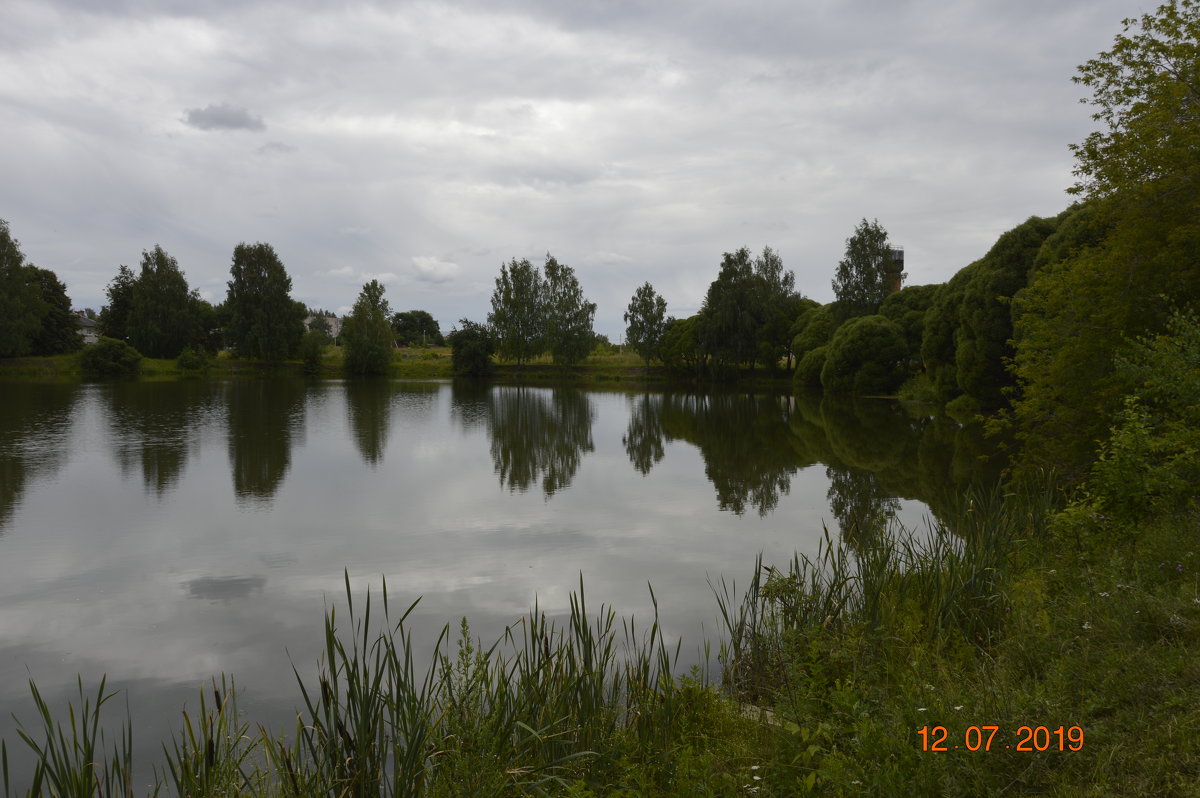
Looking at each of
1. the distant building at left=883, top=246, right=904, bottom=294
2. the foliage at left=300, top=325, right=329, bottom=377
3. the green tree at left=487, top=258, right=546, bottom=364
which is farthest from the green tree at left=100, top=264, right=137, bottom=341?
the distant building at left=883, top=246, right=904, bottom=294

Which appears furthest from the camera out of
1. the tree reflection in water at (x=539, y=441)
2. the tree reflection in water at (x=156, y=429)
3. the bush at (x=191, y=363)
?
the bush at (x=191, y=363)

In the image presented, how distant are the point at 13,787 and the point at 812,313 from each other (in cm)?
6042

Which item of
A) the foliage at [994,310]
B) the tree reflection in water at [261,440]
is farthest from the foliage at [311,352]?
the foliage at [994,310]

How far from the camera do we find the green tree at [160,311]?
6956cm

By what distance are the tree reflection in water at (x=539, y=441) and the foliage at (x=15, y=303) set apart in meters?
44.1

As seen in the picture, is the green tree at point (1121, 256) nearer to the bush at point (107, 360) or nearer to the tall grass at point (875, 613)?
the tall grass at point (875, 613)

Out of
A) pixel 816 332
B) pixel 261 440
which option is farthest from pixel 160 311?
pixel 816 332

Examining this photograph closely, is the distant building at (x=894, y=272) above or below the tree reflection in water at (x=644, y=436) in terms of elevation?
above

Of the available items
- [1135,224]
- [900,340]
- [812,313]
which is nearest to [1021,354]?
[1135,224]

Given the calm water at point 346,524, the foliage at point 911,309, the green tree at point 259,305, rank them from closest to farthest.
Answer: the calm water at point 346,524
the foliage at point 911,309
the green tree at point 259,305

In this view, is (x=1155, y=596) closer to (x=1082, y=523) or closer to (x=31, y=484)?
(x=1082, y=523)

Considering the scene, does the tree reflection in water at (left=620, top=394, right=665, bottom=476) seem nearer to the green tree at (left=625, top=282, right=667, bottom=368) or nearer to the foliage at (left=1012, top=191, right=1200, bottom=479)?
the foliage at (left=1012, top=191, right=1200, bottom=479)

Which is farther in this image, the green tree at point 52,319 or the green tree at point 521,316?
the green tree at point 521,316
